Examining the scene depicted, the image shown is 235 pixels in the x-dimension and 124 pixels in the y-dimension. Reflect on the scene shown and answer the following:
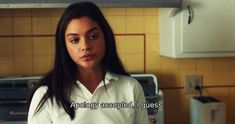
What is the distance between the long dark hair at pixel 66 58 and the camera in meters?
1.00

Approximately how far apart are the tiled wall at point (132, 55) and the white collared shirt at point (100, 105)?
2.12ft

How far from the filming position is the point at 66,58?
3.41ft

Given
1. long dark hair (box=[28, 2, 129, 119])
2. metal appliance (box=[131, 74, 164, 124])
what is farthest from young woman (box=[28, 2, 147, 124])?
metal appliance (box=[131, 74, 164, 124])

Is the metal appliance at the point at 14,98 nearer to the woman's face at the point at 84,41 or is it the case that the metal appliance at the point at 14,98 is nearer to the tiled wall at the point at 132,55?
the tiled wall at the point at 132,55

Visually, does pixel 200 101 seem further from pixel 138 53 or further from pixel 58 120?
pixel 58 120

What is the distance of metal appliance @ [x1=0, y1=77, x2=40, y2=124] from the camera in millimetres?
1501

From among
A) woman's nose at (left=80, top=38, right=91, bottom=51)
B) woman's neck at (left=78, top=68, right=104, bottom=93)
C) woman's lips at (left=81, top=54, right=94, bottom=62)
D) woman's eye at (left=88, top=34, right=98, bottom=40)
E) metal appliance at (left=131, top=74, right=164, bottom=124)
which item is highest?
woman's eye at (left=88, top=34, right=98, bottom=40)

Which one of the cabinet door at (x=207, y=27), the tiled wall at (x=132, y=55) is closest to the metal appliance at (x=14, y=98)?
the tiled wall at (x=132, y=55)

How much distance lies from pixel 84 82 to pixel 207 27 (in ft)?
2.27

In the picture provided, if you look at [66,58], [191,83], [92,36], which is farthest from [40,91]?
[191,83]

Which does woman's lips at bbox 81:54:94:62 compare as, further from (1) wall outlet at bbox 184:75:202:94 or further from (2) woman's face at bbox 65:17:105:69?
(1) wall outlet at bbox 184:75:202:94

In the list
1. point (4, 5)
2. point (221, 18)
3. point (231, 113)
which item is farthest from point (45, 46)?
point (231, 113)

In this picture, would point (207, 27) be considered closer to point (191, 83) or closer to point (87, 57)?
point (191, 83)

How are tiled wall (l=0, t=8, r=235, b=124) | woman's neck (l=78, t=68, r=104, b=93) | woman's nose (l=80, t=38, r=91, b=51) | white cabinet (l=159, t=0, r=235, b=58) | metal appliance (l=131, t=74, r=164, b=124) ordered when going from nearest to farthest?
woman's nose (l=80, t=38, r=91, b=51) < woman's neck (l=78, t=68, r=104, b=93) < white cabinet (l=159, t=0, r=235, b=58) < metal appliance (l=131, t=74, r=164, b=124) < tiled wall (l=0, t=8, r=235, b=124)
